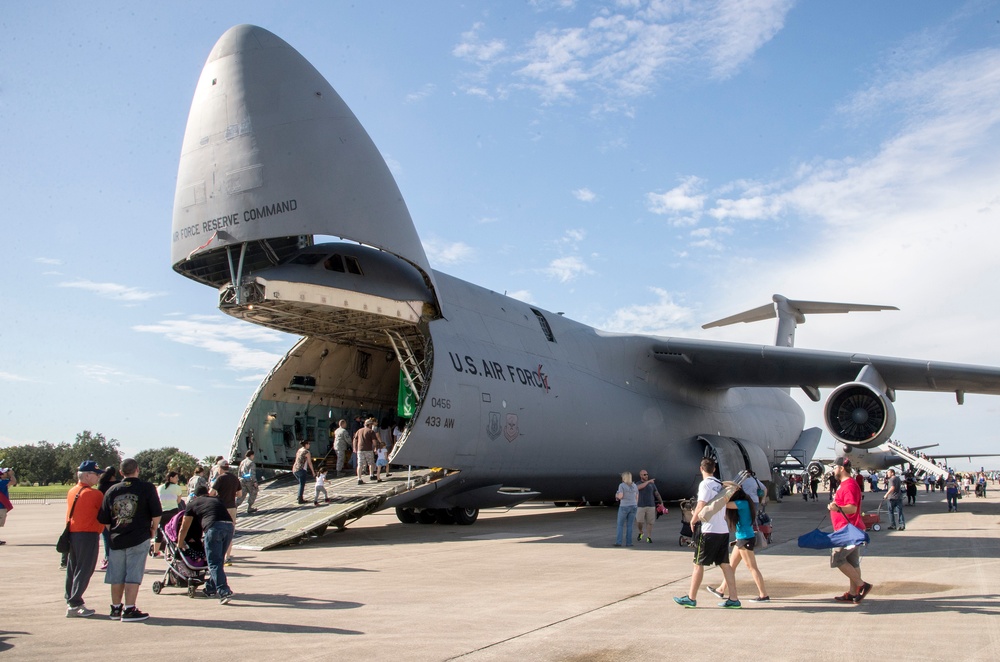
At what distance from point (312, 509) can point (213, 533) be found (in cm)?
618

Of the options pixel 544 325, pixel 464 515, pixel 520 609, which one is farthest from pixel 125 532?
pixel 544 325

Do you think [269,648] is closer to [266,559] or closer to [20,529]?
[266,559]

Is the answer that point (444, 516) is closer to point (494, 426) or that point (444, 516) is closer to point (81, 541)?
point (494, 426)

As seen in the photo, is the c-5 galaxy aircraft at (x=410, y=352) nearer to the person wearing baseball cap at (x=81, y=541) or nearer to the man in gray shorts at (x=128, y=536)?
the person wearing baseball cap at (x=81, y=541)

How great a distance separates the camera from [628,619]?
6.61 meters

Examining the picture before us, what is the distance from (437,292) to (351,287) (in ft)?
5.81

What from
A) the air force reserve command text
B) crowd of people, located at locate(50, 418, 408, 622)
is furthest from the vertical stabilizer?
crowd of people, located at locate(50, 418, 408, 622)

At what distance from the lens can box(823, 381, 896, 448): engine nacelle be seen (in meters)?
17.7

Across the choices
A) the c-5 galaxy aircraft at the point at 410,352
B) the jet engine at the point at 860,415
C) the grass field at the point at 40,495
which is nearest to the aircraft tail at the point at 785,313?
the c-5 galaxy aircraft at the point at 410,352

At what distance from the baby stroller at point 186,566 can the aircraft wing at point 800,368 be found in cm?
1510

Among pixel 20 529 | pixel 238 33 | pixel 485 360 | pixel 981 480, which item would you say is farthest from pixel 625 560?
pixel 981 480

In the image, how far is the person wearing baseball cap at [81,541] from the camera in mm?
6824

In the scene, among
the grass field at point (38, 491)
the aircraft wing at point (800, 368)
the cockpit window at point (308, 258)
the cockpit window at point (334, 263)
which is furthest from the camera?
the grass field at point (38, 491)

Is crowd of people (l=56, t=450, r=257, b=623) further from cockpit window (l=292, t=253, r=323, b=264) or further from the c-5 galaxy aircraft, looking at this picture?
cockpit window (l=292, t=253, r=323, b=264)
